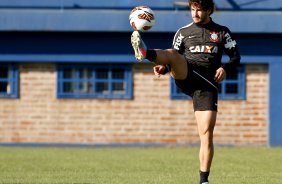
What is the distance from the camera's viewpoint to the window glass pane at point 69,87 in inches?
910

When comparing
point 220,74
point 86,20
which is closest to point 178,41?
point 220,74

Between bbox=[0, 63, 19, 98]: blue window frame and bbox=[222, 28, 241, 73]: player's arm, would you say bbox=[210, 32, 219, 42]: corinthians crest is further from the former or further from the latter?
bbox=[0, 63, 19, 98]: blue window frame

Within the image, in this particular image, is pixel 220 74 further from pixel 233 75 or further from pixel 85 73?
pixel 85 73

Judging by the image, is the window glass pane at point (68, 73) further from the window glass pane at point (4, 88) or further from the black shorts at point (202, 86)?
the black shorts at point (202, 86)

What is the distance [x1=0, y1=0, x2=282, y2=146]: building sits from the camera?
2277 centimetres

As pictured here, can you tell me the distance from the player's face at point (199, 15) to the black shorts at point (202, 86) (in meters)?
0.53

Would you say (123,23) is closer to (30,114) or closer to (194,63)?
(30,114)

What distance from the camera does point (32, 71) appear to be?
23.0m

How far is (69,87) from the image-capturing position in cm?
2316

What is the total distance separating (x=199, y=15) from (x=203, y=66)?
60cm

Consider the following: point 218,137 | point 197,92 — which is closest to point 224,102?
point 218,137

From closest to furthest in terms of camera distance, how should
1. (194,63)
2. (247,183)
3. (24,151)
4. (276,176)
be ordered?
(194,63) < (247,183) < (276,176) < (24,151)

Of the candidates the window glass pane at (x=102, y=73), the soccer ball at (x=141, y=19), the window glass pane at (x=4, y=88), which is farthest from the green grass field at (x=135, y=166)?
the window glass pane at (x=102, y=73)

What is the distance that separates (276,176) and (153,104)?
32.8 feet
